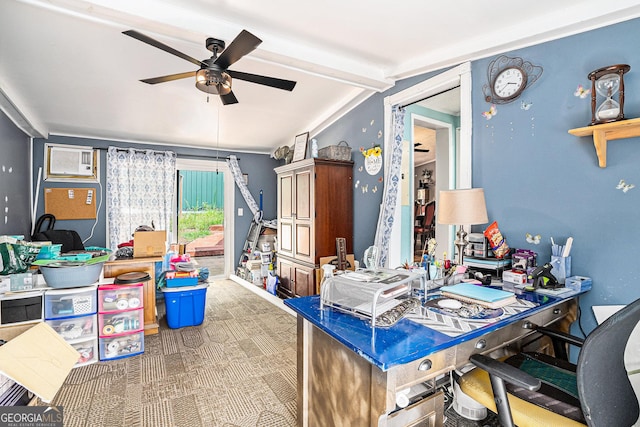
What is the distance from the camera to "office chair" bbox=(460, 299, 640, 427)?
97cm

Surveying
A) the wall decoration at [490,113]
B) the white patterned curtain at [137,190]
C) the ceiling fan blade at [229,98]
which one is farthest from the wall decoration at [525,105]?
the white patterned curtain at [137,190]

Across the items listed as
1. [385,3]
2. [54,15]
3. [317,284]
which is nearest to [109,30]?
[54,15]

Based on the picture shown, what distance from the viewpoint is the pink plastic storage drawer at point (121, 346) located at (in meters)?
2.63

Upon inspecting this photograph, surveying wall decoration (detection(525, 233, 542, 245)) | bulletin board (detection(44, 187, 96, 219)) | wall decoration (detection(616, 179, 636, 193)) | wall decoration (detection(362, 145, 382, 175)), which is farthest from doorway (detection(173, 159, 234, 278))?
wall decoration (detection(616, 179, 636, 193))

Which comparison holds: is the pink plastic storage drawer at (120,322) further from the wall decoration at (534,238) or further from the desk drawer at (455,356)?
the wall decoration at (534,238)

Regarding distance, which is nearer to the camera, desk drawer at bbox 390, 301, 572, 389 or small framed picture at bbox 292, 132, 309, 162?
desk drawer at bbox 390, 301, 572, 389

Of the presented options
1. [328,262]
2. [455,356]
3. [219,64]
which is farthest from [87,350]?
[455,356]

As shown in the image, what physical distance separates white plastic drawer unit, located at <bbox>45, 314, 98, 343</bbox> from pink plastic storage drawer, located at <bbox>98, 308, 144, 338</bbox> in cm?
5

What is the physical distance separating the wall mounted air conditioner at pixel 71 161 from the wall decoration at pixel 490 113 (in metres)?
4.88

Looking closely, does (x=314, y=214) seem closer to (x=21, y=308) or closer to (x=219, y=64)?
(x=219, y=64)

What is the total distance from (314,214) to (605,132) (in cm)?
256

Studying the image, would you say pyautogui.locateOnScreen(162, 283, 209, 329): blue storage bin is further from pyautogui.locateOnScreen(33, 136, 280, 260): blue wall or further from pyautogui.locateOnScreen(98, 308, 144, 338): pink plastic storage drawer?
pyautogui.locateOnScreen(33, 136, 280, 260): blue wall

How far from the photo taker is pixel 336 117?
4.11 m

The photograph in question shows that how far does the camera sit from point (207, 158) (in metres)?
5.30
